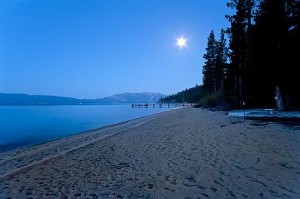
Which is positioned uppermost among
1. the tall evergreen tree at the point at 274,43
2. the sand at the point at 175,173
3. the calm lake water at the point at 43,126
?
the tall evergreen tree at the point at 274,43

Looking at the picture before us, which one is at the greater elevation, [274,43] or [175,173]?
[274,43]

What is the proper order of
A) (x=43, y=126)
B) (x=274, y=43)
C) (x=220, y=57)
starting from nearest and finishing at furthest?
1. (x=274, y=43)
2. (x=43, y=126)
3. (x=220, y=57)

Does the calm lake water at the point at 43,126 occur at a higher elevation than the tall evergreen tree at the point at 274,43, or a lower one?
lower

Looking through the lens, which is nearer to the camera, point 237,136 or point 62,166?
point 62,166

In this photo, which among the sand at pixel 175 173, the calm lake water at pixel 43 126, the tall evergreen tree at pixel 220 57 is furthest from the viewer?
the tall evergreen tree at pixel 220 57

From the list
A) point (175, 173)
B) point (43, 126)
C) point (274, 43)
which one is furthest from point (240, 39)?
point (43, 126)

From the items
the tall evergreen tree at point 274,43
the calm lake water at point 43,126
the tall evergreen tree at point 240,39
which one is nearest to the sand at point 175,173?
the tall evergreen tree at point 274,43

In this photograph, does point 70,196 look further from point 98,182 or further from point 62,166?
point 62,166

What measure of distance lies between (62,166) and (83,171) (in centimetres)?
146

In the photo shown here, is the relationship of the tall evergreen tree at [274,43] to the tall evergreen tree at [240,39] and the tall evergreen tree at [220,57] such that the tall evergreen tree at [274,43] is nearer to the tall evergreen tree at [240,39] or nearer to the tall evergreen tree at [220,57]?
the tall evergreen tree at [240,39]

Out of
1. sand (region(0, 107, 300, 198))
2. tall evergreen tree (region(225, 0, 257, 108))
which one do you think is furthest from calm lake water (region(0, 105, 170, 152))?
tall evergreen tree (region(225, 0, 257, 108))

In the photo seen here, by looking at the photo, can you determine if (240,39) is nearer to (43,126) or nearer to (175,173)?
(175,173)

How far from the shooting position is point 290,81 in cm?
2080

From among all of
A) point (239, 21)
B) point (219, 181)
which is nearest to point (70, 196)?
point (219, 181)
